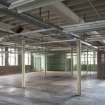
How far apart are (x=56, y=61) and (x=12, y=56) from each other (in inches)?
205

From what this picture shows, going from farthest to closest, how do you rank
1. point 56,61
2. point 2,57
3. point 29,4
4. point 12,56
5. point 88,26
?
1. point 56,61
2. point 12,56
3. point 2,57
4. point 88,26
5. point 29,4

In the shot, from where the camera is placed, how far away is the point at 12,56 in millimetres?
14398

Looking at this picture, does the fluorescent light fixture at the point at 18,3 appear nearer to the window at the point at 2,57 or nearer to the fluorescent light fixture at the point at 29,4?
the fluorescent light fixture at the point at 29,4

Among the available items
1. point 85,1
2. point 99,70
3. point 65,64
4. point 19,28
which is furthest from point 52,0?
point 65,64

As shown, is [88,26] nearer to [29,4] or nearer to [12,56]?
[29,4]

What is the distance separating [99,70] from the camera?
10406 mm

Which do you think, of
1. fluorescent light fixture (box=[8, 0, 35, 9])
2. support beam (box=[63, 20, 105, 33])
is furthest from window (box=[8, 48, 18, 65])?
fluorescent light fixture (box=[8, 0, 35, 9])

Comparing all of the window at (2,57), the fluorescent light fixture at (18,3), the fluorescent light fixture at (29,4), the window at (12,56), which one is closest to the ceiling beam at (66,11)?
the fluorescent light fixture at (29,4)

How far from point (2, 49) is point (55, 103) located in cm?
1034

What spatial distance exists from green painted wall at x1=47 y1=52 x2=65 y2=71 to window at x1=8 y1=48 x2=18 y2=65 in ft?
13.1

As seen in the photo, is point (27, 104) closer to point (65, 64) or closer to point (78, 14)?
point (78, 14)

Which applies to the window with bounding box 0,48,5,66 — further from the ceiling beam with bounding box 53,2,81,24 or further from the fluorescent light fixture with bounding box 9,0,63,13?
the fluorescent light fixture with bounding box 9,0,63,13

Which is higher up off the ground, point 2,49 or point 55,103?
point 2,49

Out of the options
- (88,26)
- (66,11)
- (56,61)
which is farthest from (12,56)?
(66,11)
